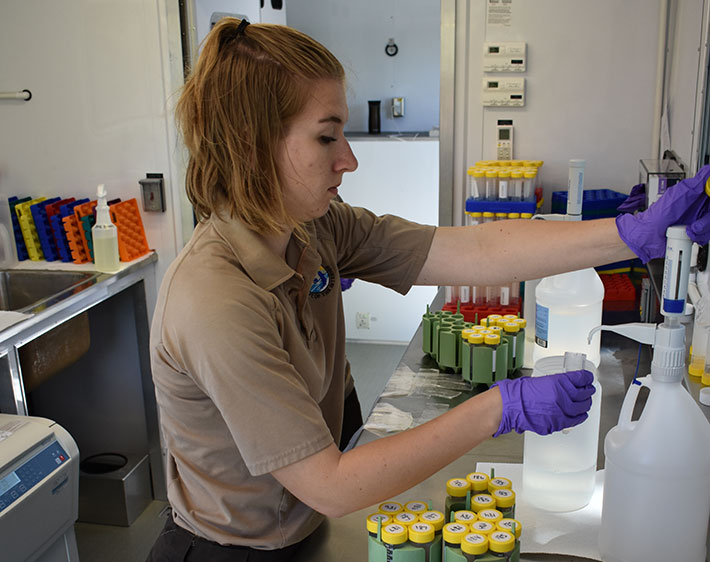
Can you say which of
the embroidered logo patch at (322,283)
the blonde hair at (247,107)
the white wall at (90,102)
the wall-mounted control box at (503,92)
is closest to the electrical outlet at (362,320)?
the white wall at (90,102)

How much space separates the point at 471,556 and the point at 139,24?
2.56m

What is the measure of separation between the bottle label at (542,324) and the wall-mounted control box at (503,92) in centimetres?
141

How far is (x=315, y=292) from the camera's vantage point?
4.50ft

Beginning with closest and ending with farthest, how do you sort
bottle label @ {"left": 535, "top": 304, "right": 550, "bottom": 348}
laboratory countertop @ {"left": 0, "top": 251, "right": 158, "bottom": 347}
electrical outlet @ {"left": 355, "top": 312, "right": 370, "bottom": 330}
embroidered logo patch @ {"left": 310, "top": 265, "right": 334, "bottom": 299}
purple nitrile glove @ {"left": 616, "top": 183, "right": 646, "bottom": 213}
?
embroidered logo patch @ {"left": 310, "top": 265, "right": 334, "bottom": 299}
bottle label @ {"left": 535, "top": 304, "right": 550, "bottom": 348}
laboratory countertop @ {"left": 0, "top": 251, "right": 158, "bottom": 347}
purple nitrile glove @ {"left": 616, "top": 183, "right": 646, "bottom": 213}
electrical outlet @ {"left": 355, "top": 312, "right": 370, "bottom": 330}

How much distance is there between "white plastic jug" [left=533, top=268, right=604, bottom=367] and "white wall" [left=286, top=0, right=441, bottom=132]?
3671mm

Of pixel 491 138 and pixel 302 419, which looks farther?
pixel 491 138

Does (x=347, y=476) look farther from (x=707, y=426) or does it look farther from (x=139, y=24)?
(x=139, y=24)

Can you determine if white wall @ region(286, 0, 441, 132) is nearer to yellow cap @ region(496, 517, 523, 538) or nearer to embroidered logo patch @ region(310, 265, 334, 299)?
embroidered logo patch @ region(310, 265, 334, 299)

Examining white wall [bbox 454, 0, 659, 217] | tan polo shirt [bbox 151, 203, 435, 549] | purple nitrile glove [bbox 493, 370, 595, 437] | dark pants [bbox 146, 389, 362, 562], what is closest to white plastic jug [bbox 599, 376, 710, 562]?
purple nitrile glove [bbox 493, 370, 595, 437]

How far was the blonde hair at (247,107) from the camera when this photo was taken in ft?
3.71

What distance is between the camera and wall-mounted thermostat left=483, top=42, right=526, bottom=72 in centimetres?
288

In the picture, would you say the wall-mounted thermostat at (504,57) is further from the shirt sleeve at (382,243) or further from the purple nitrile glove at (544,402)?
the purple nitrile glove at (544,402)

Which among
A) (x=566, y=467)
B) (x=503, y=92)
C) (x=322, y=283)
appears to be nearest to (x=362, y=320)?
(x=503, y=92)

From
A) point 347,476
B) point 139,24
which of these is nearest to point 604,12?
point 139,24
